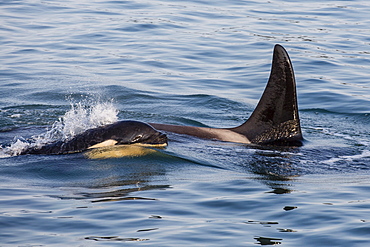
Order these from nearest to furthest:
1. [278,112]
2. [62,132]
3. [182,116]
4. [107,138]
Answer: [107,138] → [62,132] → [278,112] → [182,116]

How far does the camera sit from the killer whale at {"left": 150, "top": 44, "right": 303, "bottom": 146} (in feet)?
33.2

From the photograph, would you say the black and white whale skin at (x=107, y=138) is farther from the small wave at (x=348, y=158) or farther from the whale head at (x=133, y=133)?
the small wave at (x=348, y=158)

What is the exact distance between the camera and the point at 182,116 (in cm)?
1329

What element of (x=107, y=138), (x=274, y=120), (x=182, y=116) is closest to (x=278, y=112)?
(x=274, y=120)

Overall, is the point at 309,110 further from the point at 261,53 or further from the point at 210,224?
the point at 210,224

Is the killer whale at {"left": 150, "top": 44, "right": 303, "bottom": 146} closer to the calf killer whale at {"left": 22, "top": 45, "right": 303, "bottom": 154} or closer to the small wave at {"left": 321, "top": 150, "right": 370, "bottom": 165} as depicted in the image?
the calf killer whale at {"left": 22, "top": 45, "right": 303, "bottom": 154}

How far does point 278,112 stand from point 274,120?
5.8 inches

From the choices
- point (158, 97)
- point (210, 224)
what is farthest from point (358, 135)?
point (210, 224)

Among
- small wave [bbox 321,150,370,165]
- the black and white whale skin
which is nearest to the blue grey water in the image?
small wave [bbox 321,150,370,165]

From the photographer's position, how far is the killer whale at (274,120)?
33.2 feet

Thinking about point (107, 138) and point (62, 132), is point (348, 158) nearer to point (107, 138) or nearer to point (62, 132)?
point (107, 138)

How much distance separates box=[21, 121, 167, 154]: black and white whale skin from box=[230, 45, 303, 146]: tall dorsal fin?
202cm

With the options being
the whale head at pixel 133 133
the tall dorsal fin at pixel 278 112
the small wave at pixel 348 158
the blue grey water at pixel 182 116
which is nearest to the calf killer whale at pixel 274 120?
the tall dorsal fin at pixel 278 112

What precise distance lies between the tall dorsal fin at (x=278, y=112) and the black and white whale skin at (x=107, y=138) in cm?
202
